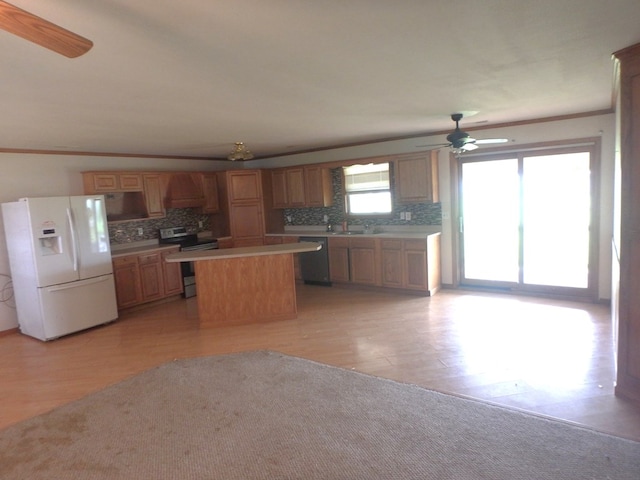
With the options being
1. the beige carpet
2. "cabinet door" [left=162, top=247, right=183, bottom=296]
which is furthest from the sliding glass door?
"cabinet door" [left=162, top=247, right=183, bottom=296]

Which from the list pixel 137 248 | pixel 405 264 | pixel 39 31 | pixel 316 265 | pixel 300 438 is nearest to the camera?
pixel 39 31

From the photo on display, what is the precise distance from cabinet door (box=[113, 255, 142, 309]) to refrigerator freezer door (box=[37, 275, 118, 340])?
0.30m

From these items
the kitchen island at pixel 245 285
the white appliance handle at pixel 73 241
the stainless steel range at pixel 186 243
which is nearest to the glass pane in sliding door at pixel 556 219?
the kitchen island at pixel 245 285

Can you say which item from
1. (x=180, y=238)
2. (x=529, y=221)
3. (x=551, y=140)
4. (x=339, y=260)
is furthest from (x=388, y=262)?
(x=180, y=238)

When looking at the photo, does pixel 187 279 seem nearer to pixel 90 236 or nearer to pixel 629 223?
pixel 90 236

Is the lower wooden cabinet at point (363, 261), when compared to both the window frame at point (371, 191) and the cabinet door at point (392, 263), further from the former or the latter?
the window frame at point (371, 191)

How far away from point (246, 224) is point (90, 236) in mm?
2625

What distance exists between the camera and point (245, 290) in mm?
4879

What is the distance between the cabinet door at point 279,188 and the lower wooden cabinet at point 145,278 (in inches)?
77.7

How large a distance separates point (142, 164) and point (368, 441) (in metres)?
5.59

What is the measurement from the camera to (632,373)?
2.69m

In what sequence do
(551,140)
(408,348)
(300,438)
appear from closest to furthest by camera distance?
(300,438) < (408,348) < (551,140)

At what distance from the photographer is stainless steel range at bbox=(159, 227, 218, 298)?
6.34 metres

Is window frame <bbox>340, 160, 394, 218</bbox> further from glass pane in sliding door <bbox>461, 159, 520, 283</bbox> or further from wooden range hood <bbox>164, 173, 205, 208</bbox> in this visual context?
wooden range hood <bbox>164, 173, 205, 208</bbox>
